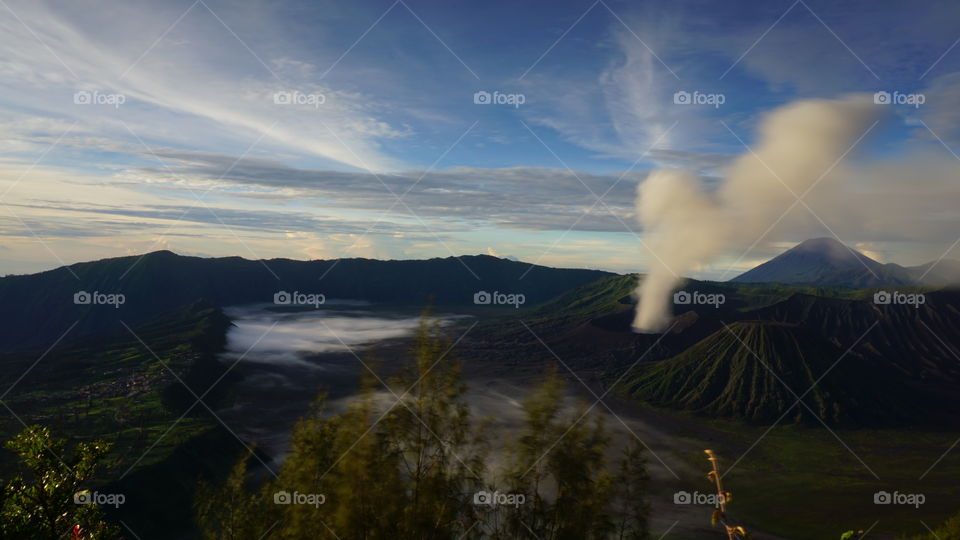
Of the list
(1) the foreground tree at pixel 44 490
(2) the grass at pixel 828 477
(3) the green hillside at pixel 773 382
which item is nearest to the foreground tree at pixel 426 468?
(1) the foreground tree at pixel 44 490

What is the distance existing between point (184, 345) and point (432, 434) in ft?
345

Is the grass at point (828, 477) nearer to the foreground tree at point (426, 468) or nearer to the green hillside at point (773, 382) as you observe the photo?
the green hillside at point (773, 382)

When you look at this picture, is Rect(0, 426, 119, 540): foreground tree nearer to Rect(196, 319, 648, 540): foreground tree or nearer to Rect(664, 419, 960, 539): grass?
Rect(196, 319, 648, 540): foreground tree

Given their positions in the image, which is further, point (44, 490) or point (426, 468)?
point (426, 468)

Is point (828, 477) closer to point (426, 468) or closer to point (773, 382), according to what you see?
point (773, 382)

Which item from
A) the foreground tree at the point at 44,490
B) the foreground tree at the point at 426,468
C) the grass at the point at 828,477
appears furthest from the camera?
the grass at the point at 828,477

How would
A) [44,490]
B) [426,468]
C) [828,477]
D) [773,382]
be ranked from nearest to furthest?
[44,490] → [426,468] → [828,477] → [773,382]

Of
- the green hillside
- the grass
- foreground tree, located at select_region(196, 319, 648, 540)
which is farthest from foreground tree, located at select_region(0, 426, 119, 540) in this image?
the green hillside

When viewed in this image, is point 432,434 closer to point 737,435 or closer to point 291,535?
point 291,535

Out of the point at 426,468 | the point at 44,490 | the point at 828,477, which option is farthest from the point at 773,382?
the point at 44,490

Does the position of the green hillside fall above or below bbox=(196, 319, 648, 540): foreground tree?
above

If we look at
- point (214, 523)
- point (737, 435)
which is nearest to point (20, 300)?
point (214, 523)

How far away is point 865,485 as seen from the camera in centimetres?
4906

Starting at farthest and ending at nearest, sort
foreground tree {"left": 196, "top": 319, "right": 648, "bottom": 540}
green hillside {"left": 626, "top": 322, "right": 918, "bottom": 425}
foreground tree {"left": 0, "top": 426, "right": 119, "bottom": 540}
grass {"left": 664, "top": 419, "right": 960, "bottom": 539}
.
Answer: green hillside {"left": 626, "top": 322, "right": 918, "bottom": 425} → grass {"left": 664, "top": 419, "right": 960, "bottom": 539} → foreground tree {"left": 196, "top": 319, "right": 648, "bottom": 540} → foreground tree {"left": 0, "top": 426, "right": 119, "bottom": 540}
